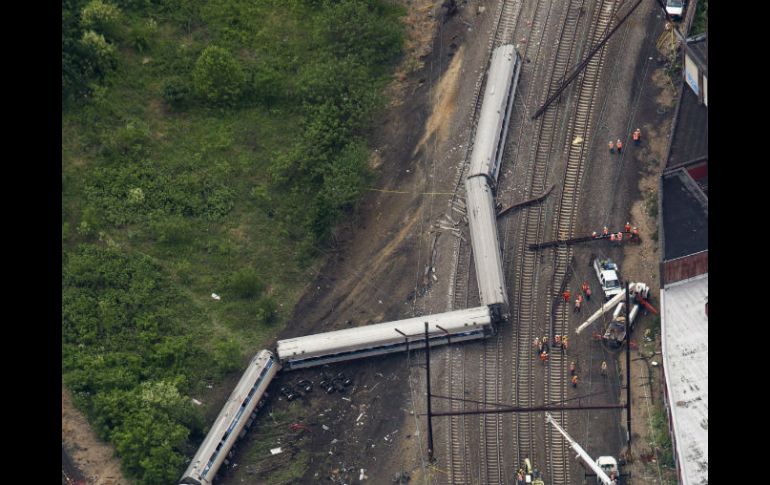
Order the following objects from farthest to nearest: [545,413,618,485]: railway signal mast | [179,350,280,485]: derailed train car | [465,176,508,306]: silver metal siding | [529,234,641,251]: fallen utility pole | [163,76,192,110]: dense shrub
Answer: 1. [163,76,192,110]: dense shrub
2. [529,234,641,251]: fallen utility pole
3. [465,176,508,306]: silver metal siding
4. [179,350,280,485]: derailed train car
5. [545,413,618,485]: railway signal mast

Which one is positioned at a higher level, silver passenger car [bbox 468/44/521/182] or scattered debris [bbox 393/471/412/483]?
silver passenger car [bbox 468/44/521/182]

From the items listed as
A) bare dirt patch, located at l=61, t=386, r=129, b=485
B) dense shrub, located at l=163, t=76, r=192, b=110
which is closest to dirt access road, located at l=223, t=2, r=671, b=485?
bare dirt patch, located at l=61, t=386, r=129, b=485

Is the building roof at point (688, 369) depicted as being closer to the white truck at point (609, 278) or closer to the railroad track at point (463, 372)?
the white truck at point (609, 278)

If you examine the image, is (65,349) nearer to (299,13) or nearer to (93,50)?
(93,50)

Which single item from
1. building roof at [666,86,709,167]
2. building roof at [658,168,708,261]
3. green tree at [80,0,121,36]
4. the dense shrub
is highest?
green tree at [80,0,121,36]

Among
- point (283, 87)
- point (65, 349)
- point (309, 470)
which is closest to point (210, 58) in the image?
point (283, 87)

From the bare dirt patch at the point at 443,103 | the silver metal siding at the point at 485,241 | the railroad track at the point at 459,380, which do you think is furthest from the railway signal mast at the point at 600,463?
the bare dirt patch at the point at 443,103

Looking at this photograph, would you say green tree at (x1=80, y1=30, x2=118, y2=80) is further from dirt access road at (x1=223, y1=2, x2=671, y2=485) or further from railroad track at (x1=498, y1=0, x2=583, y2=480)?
railroad track at (x1=498, y1=0, x2=583, y2=480)
